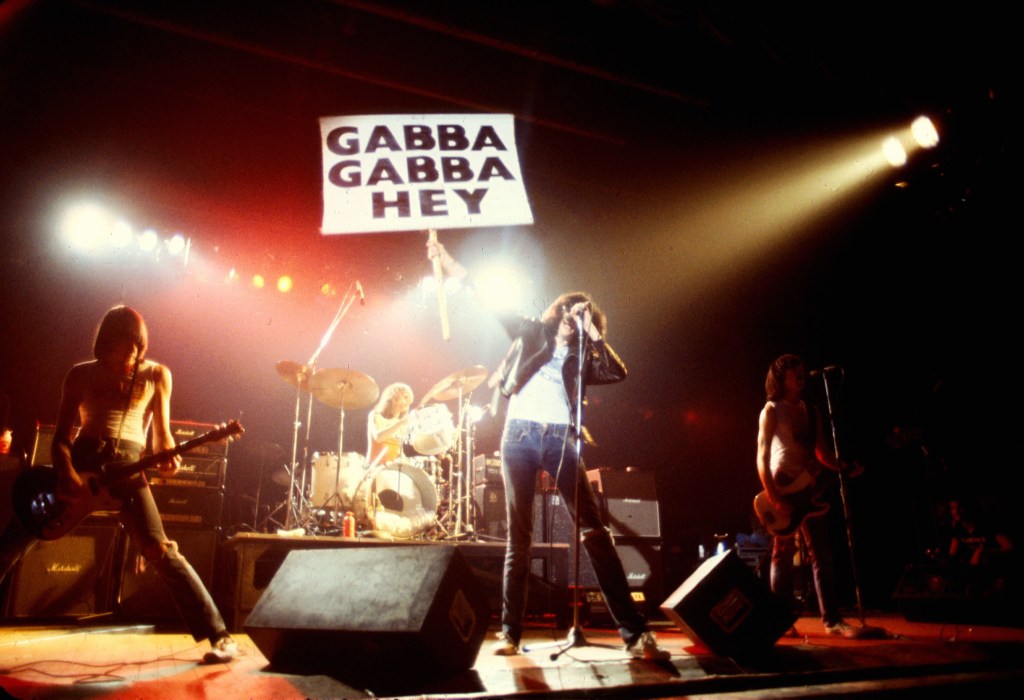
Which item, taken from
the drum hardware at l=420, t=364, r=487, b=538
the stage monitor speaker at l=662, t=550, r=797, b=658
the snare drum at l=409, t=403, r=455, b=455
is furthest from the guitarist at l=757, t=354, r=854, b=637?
the snare drum at l=409, t=403, r=455, b=455

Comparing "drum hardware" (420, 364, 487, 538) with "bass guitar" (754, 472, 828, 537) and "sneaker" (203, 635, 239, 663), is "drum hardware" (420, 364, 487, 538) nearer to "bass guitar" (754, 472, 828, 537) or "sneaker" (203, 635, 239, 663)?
"bass guitar" (754, 472, 828, 537)

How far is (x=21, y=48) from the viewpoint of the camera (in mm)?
5441

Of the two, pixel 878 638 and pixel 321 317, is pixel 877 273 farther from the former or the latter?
pixel 321 317

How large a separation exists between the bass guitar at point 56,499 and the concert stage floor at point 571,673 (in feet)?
2.23

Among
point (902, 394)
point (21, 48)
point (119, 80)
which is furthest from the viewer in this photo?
point (902, 394)

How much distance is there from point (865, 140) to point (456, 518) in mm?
6481

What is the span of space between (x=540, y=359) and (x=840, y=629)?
291cm

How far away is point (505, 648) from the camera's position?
137 inches

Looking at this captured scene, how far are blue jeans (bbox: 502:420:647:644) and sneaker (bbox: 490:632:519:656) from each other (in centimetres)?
3

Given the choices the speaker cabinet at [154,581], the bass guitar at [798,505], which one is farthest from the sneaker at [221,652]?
the bass guitar at [798,505]

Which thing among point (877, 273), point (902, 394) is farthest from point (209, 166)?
point (902, 394)

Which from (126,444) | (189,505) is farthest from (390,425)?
(126,444)

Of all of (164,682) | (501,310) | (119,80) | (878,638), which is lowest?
(878,638)

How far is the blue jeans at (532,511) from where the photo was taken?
362cm
